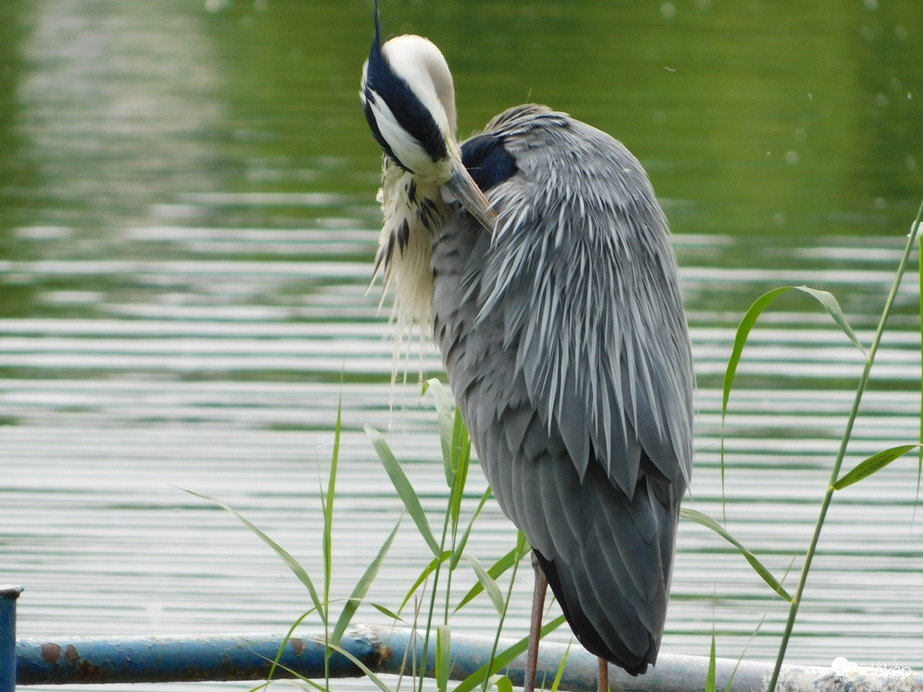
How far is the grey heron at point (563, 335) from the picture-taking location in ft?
7.97

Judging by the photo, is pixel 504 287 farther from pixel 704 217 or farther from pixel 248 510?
Answer: pixel 704 217

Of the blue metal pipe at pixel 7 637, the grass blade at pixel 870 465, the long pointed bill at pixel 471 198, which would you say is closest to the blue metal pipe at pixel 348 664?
the blue metal pipe at pixel 7 637

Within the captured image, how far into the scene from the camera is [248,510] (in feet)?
17.3

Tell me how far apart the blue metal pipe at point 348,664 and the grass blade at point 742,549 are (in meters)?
0.21

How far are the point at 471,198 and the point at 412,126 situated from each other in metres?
0.18

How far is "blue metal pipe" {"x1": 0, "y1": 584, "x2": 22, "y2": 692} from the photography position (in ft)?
6.20

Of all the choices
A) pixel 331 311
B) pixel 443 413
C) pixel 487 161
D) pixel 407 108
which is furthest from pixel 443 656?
pixel 331 311

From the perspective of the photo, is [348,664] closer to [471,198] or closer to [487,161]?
[471,198]

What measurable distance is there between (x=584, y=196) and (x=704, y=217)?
6.61 m

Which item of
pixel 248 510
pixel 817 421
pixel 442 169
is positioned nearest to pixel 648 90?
pixel 817 421

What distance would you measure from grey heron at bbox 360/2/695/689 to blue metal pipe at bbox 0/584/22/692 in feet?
2.90

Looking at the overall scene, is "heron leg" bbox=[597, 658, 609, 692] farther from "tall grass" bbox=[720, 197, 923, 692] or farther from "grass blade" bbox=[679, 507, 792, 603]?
"tall grass" bbox=[720, 197, 923, 692]

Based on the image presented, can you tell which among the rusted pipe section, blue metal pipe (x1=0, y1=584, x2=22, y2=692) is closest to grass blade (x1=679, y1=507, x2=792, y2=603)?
the rusted pipe section

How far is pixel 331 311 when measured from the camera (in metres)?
7.42
